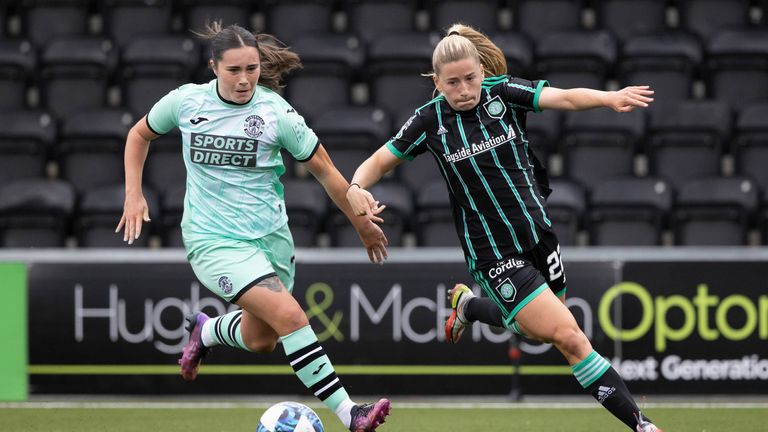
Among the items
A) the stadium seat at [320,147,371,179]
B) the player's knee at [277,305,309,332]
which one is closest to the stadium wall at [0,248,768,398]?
the stadium seat at [320,147,371,179]

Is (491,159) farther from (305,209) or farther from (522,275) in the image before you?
(305,209)

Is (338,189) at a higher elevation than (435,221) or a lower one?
higher

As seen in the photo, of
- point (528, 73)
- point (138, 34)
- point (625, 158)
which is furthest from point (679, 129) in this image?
point (138, 34)

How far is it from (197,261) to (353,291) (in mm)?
3076

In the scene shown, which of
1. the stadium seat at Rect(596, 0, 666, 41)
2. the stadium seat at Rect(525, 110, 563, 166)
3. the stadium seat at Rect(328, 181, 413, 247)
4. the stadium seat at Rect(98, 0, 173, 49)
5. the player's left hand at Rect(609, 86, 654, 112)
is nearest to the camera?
the player's left hand at Rect(609, 86, 654, 112)

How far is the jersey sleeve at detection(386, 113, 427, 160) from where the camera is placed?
6129mm

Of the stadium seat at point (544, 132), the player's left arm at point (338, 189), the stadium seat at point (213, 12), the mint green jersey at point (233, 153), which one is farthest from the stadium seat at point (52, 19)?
the player's left arm at point (338, 189)

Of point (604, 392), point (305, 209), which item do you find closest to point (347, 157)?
point (305, 209)

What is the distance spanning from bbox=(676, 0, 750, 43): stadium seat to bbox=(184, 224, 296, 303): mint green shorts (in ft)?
25.0

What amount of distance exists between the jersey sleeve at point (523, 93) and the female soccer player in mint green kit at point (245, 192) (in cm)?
92

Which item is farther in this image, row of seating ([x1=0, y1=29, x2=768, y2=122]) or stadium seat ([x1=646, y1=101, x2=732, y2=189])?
row of seating ([x1=0, y1=29, x2=768, y2=122])

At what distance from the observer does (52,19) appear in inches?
516

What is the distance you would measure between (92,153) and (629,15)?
18.4 feet

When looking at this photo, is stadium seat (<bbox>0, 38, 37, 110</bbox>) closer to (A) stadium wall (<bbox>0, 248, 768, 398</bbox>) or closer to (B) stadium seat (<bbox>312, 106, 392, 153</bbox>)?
(B) stadium seat (<bbox>312, 106, 392, 153</bbox>)
